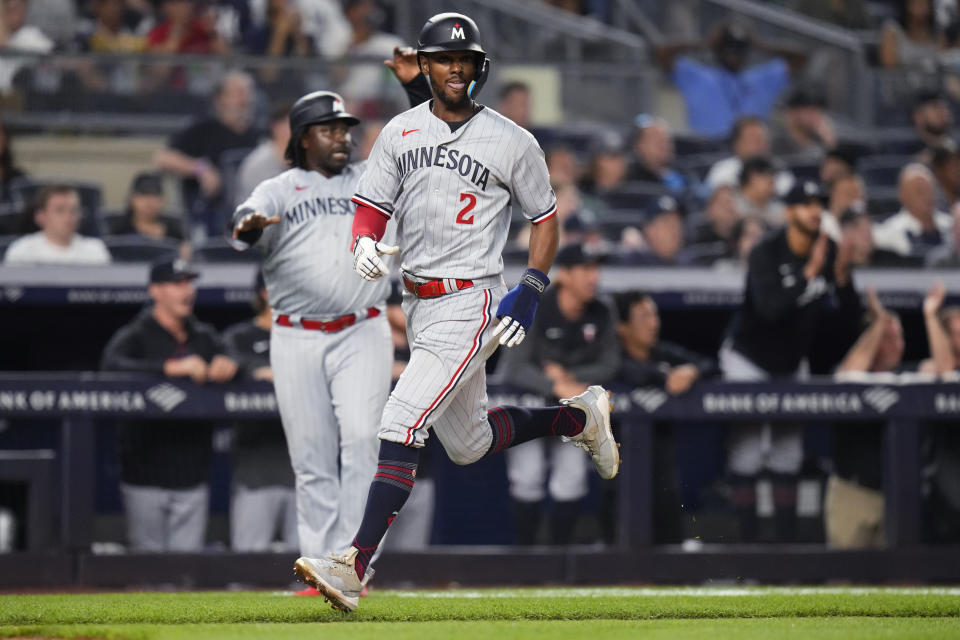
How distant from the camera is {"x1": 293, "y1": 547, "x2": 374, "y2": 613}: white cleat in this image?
4180 millimetres

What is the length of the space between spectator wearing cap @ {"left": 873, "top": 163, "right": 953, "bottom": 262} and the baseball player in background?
14.9 ft

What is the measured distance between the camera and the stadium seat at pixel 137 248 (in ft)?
26.0

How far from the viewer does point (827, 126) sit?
10008 mm

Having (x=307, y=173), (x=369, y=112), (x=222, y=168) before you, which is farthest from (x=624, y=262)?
(x=307, y=173)

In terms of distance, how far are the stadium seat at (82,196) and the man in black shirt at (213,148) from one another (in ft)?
1.64

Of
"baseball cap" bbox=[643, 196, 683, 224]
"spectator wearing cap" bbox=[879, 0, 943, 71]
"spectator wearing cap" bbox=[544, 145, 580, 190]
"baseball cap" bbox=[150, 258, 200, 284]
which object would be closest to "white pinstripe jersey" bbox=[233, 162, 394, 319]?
"baseball cap" bbox=[150, 258, 200, 284]

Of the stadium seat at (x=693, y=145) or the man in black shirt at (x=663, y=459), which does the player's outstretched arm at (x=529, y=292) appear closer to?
the man in black shirt at (x=663, y=459)

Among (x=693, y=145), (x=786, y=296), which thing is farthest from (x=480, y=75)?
(x=693, y=145)

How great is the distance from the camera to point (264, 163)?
330 inches

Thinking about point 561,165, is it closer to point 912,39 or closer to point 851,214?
point 851,214

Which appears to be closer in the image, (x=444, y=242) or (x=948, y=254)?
(x=444, y=242)

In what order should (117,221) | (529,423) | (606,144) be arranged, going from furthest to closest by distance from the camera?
(606,144), (117,221), (529,423)

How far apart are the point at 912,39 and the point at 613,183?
3.87 metres

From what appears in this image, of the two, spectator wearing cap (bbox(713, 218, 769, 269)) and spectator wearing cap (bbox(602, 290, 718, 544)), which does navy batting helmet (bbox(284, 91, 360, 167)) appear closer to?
spectator wearing cap (bbox(602, 290, 718, 544))
